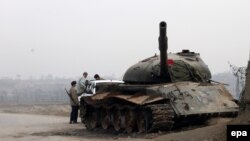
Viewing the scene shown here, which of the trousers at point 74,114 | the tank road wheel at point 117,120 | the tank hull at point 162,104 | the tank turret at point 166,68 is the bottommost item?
the trousers at point 74,114

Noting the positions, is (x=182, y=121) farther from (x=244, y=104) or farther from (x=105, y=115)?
(x=244, y=104)

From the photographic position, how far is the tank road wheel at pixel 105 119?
59.4 feet

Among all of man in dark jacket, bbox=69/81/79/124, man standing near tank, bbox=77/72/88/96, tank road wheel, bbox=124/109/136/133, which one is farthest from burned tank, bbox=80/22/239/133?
man standing near tank, bbox=77/72/88/96

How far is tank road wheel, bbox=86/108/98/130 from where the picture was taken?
62.6ft

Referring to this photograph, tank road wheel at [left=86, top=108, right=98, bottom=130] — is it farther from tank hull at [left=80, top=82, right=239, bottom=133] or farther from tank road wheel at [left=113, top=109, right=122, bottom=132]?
tank road wheel at [left=113, top=109, right=122, bottom=132]

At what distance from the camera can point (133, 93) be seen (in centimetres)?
1731

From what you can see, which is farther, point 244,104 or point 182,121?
point 182,121

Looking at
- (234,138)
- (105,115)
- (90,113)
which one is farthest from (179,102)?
(234,138)

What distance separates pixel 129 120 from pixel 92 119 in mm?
2862

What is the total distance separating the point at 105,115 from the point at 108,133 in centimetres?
93

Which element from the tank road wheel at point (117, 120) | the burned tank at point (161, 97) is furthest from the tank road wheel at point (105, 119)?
the tank road wheel at point (117, 120)

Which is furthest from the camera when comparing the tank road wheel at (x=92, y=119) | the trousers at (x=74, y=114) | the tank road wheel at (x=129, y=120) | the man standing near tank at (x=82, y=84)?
the man standing near tank at (x=82, y=84)

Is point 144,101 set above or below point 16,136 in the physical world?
above

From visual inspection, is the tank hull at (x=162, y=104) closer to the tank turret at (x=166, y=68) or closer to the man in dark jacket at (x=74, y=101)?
the tank turret at (x=166, y=68)
